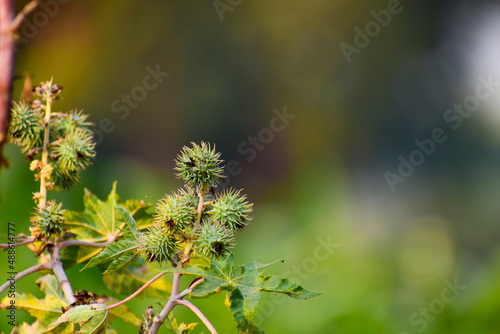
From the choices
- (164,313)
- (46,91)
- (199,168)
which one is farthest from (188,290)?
(46,91)

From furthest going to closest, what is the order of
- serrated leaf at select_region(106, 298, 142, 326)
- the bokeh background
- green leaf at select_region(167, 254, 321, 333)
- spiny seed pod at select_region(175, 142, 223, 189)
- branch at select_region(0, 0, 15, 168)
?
the bokeh background < serrated leaf at select_region(106, 298, 142, 326) < spiny seed pod at select_region(175, 142, 223, 189) < green leaf at select_region(167, 254, 321, 333) < branch at select_region(0, 0, 15, 168)

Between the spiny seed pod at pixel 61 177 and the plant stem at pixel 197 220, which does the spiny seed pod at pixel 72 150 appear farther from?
the plant stem at pixel 197 220

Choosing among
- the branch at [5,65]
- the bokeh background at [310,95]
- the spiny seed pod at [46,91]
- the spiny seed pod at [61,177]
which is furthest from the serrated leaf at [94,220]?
the bokeh background at [310,95]

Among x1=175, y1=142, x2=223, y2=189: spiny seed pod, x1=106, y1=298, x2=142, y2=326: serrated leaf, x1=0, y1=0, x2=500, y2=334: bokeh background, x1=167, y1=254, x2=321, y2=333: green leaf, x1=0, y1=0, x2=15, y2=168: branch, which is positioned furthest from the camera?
x1=0, y1=0, x2=500, y2=334: bokeh background

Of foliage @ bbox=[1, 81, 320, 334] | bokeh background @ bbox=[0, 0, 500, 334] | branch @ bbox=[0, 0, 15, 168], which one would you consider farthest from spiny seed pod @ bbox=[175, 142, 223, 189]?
bokeh background @ bbox=[0, 0, 500, 334]

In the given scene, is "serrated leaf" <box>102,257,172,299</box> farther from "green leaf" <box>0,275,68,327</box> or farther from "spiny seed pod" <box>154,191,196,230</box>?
"spiny seed pod" <box>154,191,196,230</box>

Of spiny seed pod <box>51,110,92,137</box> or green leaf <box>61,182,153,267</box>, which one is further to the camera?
green leaf <box>61,182,153,267</box>
